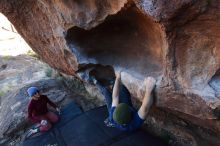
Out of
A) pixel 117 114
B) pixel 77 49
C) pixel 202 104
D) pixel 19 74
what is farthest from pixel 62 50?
pixel 19 74

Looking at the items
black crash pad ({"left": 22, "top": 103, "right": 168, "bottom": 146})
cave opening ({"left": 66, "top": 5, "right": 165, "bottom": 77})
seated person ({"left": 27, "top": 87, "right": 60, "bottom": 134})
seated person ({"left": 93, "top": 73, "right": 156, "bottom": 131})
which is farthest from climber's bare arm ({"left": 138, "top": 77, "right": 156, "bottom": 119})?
seated person ({"left": 27, "top": 87, "right": 60, "bottom": 134})

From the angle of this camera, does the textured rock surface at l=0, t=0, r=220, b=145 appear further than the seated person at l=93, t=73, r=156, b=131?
No

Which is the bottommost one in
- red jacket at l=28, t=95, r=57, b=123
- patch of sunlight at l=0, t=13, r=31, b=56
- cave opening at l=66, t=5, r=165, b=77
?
red jacket at l=28, t=95, r=57, b=123

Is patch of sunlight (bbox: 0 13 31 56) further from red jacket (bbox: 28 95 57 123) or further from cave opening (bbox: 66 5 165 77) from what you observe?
cave opening (bbox: 66 5 165 77)

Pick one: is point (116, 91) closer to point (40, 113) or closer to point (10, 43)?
point (40, 113)

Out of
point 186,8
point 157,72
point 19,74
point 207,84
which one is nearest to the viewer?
point 186,8

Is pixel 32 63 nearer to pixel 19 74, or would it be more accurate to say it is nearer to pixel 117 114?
pixel 19 74

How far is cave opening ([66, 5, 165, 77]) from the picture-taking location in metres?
3.96

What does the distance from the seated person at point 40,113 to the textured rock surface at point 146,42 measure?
64 cm

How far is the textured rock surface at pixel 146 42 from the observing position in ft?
10.2

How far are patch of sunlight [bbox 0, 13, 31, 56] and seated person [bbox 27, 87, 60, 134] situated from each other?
5191 mm

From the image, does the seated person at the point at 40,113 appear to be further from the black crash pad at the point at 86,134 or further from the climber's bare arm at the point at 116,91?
the climber's bare arm at the point at 116,91

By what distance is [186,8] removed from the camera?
2922 millimetres

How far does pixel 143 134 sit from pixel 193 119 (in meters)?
0.92
